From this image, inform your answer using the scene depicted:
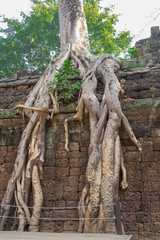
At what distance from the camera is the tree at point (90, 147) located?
13.2 ft

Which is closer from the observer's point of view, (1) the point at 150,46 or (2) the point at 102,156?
(2) the point at 102,156

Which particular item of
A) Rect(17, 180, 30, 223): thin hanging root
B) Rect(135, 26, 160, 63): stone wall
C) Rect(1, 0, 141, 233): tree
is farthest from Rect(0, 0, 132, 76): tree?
Rect(17, 180, 30, 223): thin hanging root

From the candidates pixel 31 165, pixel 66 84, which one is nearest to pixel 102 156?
pixel 31 165

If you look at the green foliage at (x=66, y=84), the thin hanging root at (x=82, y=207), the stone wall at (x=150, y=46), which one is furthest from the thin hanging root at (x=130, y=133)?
the stone wall at (x=150, y=46)

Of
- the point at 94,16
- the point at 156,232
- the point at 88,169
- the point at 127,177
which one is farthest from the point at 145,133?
the point at 94,16

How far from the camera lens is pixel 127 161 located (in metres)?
4.37

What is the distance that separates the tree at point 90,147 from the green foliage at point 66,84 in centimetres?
10

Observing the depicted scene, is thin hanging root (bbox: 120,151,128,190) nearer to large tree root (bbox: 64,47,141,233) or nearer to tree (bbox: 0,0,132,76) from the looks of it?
large tree root (bbox: 64,47,141,233)

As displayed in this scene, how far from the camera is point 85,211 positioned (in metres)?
4.07

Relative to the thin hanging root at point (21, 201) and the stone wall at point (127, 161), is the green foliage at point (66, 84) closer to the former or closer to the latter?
the stone wall at point (127, 161)

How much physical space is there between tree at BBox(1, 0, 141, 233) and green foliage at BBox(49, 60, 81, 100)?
10cm

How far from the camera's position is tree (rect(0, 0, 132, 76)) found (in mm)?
13447

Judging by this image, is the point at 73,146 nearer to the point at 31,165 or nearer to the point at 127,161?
the point at 31,165

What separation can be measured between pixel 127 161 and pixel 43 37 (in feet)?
36.1
